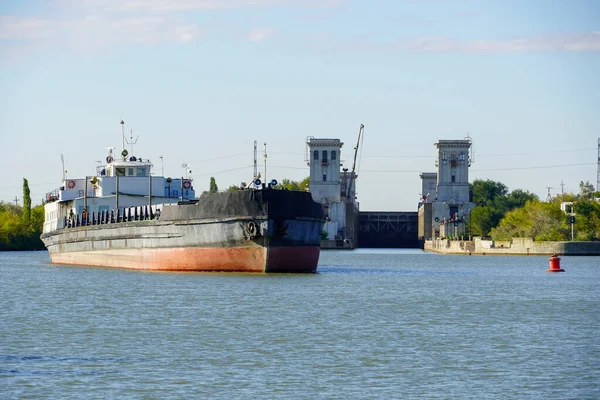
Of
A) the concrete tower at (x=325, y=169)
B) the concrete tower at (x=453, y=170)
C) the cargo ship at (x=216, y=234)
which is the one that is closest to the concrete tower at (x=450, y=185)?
the concrete tower at (x=453, y=170)

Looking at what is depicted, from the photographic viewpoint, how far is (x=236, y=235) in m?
46.7

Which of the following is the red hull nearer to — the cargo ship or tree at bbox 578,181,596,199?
the cargo ship

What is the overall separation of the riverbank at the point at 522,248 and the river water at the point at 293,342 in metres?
56.0

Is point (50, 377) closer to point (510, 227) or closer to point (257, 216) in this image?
point (257, 216)

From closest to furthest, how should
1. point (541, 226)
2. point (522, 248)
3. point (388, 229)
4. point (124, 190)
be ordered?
point (124, 190)
point (522, 248)
point (541, 226)
point (388, 229)

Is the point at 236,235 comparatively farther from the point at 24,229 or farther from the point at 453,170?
the point at 453,170

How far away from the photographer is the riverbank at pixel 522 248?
97550 mm

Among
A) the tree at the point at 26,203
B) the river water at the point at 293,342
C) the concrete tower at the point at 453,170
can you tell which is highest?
the concrete tower at the point at 453,170

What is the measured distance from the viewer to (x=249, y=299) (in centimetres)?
3581

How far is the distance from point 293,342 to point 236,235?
21712mm

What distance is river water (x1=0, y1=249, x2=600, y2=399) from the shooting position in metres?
19.6

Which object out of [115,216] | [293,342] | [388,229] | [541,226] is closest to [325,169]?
[388,229]

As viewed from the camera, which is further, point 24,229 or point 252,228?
point 24,229

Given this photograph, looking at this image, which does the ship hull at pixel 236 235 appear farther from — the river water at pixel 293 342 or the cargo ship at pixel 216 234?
the river water at pixel 293 342
